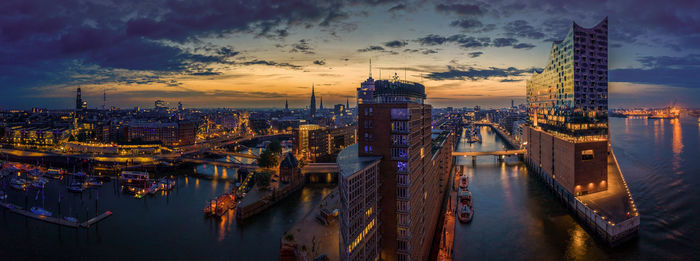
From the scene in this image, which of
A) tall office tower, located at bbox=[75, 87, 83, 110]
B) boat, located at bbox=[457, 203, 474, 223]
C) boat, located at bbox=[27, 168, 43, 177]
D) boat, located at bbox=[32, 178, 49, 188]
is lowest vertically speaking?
boat, located at bbox=[457, 203, 474, 223]

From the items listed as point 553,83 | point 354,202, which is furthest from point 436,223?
point 553,83

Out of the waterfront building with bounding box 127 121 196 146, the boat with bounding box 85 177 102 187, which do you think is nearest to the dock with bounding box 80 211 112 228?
the boat with bounding box 85 177 102 187

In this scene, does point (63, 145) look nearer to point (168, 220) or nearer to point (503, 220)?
point (168, 220)

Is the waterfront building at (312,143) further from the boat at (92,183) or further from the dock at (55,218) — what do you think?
the dock at (55,218)

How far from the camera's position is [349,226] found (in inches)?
728

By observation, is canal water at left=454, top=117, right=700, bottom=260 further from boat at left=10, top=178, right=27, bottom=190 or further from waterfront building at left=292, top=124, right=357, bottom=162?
boat at left=10, top=178, right=27, bottom=190

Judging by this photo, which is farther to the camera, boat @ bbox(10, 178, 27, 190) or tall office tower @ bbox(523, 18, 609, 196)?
boat @ bbox(10, 178, 27, 190)

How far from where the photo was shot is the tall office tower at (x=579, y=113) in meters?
44.3

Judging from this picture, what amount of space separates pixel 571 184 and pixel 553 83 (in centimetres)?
2281

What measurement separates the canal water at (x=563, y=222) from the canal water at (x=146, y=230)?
22.1 m

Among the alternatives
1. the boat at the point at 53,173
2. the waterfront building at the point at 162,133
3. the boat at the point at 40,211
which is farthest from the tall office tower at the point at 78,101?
the boat at the point at 40,211

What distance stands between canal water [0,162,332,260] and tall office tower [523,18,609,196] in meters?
36.7

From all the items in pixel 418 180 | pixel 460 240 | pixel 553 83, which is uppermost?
pixel 553 83

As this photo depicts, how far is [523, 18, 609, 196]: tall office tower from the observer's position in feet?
145
